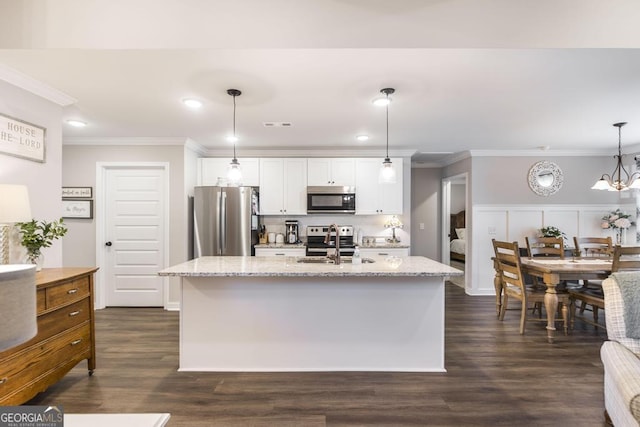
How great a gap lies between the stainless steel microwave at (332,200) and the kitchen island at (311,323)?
92.5 inches

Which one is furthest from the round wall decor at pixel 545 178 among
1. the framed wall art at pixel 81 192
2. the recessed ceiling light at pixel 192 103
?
the framed wall art at pixel 81 192

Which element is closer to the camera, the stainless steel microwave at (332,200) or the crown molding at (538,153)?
the stainless steel microwave at (332,200)

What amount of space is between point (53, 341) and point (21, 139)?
1.58 m

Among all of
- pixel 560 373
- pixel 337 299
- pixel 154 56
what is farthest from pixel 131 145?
pixel 560 373

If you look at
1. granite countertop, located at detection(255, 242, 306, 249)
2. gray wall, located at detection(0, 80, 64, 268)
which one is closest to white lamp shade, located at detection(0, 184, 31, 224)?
gray wall, located at detection(0, 80, 64, 268)

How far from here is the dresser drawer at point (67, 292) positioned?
2.25m

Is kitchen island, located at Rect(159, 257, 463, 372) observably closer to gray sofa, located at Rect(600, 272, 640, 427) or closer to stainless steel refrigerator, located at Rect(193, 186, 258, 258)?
gray sofa, located at Rect(600, 272, 640, 427)

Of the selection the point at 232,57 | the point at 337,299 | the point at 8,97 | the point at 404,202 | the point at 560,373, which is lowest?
the point at 560,373

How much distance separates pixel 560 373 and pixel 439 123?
2690 mm

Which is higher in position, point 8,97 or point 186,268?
point 8,97

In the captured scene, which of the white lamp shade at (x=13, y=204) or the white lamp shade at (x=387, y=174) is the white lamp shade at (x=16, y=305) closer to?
the white lamp shade at (x=13, y=204)

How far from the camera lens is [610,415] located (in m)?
1.94

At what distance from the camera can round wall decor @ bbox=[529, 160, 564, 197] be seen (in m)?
5.35

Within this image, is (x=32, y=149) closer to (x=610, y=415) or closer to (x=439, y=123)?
(x=439, y=123)
